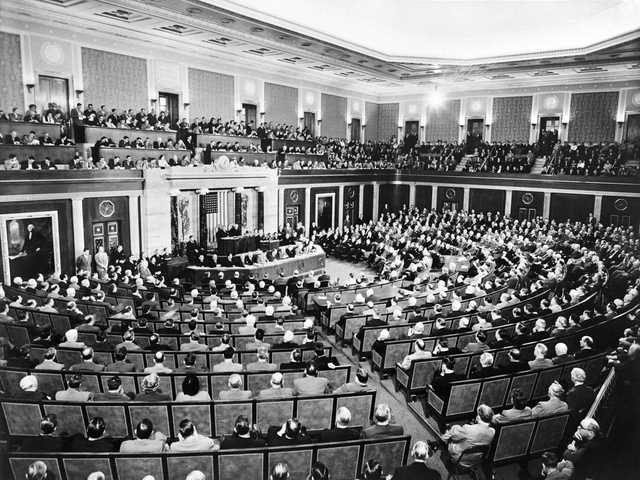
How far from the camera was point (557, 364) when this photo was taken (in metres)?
7.96

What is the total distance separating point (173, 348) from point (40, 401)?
344 cm

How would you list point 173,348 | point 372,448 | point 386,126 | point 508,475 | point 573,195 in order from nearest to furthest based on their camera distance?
point 372,448 < point 508,475 < point 173,348 < point 573,195 < point 386,126

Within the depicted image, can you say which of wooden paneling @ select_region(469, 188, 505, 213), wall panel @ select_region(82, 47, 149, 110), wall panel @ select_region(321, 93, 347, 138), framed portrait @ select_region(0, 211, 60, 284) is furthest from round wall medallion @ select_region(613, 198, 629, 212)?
framed portrait @ select_region(0, 211, 60, 284)

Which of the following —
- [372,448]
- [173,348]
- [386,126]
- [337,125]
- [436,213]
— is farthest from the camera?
[386,126]

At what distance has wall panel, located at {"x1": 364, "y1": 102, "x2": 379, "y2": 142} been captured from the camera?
3859cm

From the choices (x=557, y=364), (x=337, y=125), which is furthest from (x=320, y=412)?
(x=337, y=125)

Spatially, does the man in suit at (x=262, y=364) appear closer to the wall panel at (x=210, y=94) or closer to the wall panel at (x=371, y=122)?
the wall panel at (x=210, y=94)

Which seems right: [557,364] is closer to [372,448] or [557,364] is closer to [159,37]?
[372,448]

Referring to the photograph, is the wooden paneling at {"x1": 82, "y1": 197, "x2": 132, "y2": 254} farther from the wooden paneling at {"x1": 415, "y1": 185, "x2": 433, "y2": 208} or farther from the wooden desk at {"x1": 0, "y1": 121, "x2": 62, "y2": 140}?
the wooden paneling at {"x1": 415, "y1": 185, "x2": 433, "y2": 208}

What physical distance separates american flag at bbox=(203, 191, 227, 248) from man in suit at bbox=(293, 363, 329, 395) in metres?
17.4

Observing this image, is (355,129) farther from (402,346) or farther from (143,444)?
(143,444)

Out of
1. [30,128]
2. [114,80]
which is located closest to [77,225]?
[30,128]

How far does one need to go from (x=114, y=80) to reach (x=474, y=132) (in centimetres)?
2549

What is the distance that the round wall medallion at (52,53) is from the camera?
1922 cm
